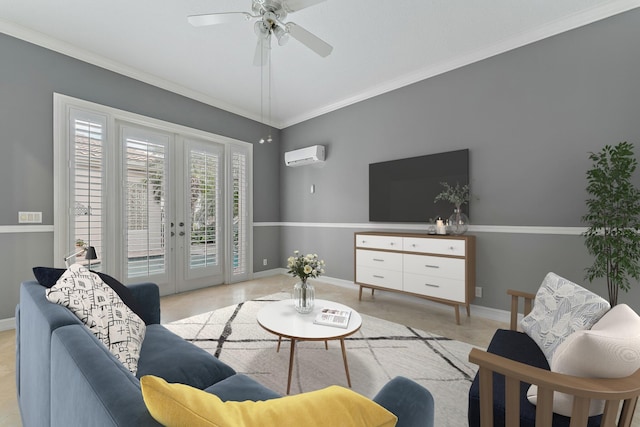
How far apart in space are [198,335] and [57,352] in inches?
77.5

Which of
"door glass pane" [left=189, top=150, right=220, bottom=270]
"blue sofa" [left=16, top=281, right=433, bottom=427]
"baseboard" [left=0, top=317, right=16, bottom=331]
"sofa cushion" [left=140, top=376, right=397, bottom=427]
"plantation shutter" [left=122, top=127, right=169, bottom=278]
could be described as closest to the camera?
"sofa cushion" [left=140, top=376, right=397, bottom=427]

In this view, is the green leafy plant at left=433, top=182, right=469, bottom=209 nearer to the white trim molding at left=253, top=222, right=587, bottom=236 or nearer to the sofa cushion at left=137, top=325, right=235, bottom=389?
the white trim molding at left=253, top=222, right=587, bottom=236

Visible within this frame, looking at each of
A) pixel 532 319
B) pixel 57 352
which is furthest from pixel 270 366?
pixel 532 319

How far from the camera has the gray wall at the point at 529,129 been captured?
2.53m

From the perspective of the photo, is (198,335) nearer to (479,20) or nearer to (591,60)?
(479,20)

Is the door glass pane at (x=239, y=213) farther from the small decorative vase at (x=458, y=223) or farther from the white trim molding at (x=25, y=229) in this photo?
the small decorative vase at (x=458, y=223)

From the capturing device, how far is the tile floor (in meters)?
2.00

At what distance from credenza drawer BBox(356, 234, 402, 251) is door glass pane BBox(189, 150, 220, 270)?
2353 mm

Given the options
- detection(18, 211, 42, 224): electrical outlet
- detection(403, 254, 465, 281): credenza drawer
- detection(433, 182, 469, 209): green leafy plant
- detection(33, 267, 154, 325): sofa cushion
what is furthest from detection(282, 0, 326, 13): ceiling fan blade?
detection(18, 211, 42, 224): electrical outlet

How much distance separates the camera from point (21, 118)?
114 inches

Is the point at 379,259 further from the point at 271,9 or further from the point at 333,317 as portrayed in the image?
the point at 271,9

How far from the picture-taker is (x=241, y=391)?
112 centimetres

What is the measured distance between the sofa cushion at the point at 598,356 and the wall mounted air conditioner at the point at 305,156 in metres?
4.05

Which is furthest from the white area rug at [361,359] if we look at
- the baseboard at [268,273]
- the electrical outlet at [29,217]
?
the baseboard at [268,273]
